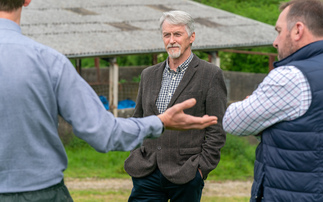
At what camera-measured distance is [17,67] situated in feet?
9.07

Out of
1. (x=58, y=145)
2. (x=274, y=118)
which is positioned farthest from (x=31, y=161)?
(x=274, y=118)

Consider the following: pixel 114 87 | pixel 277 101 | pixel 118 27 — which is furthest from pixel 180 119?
pixel 118 27

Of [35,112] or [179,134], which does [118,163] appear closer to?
[179,134]

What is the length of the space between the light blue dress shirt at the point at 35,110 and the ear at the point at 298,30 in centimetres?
121

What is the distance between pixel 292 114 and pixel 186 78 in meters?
1.38

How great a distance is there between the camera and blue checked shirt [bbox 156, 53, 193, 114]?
4.52m

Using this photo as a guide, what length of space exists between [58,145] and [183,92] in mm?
1717

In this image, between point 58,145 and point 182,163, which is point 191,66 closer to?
point 182,163

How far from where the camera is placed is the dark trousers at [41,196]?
2.83m

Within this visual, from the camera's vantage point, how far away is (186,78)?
452cm

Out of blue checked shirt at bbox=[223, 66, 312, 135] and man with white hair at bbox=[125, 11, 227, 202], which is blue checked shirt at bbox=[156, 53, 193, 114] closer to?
man with white hair at bbox=[125, 11, 227, 202]

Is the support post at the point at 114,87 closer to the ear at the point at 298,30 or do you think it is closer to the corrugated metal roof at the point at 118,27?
the corrugated metal roof at the point at 118,27

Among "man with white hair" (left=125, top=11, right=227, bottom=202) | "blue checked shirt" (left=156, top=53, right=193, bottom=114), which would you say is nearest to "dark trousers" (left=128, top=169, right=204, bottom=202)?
"man with white hair" (left=125, top=11, right=227, bottom=202)

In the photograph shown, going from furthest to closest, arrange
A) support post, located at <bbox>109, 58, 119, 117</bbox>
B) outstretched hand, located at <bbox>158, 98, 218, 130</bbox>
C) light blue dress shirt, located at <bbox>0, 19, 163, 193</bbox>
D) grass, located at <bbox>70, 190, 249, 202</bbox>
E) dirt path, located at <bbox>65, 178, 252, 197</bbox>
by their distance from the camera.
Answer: support post, located at <bbox>109, 58, 119, 117</bbox>, dirt path, located at <bbox>65, 178, 252, 197</bbox>, grass, located at <bbox>70, 190, 249, 202</bbox>, outstretched hand, located at <bbox>158, 98, 218, 130</bbox>, light blue dress shirt, located at <bbox>0, 19, 163, 193</bbox>
